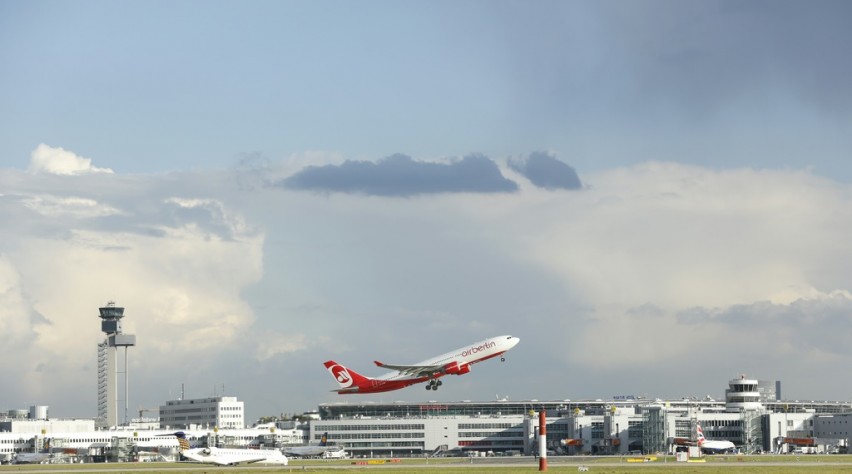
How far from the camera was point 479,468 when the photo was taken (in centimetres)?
18725

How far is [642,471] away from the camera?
547 ft

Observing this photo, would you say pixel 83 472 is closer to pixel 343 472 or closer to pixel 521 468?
pixel 343 472

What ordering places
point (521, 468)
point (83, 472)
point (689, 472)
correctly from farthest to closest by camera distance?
point (83, 472), point (521, 468), point (689, 472)

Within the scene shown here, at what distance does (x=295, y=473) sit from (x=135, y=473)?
28585 millimetres

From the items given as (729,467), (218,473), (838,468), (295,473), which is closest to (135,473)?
(218,473)

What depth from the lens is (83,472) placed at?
19912 centimetres

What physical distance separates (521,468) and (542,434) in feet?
21.7

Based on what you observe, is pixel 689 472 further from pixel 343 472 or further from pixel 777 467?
pixel 343 472

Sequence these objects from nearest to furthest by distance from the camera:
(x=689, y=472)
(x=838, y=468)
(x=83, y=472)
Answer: (x=689, y=472), (x=838, y=468), (x=83, y=472)

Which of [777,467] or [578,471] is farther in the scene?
[777,467]

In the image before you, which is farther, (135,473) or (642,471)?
(135,473)

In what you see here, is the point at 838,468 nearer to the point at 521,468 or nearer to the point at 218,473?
the point at 521,468

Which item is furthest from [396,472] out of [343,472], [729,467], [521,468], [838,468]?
[838,468]

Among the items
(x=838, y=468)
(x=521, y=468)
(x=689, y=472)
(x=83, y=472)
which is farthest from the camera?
(x=83, y=472)
